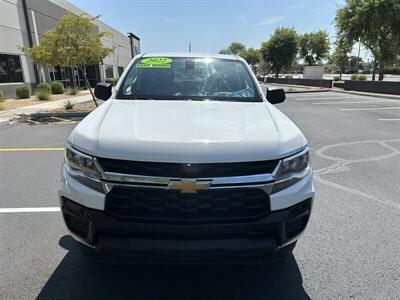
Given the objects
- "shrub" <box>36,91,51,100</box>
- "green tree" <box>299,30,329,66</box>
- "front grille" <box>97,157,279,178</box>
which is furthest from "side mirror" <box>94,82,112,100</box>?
"green tree" <box>299,30,329,66</box>

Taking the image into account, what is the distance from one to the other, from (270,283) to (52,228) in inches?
92.7

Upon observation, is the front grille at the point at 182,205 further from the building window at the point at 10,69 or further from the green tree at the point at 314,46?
the green tree at the point at 314,46

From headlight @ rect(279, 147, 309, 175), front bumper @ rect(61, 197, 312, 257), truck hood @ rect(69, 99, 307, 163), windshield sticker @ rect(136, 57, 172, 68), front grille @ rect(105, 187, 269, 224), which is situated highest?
windshield sticker @ rect(136, 57, 172, 68)

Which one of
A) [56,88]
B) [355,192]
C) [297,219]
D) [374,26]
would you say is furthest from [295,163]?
[374,26]

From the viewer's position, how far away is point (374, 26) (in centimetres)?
2283

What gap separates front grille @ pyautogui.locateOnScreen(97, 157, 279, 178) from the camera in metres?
2.14

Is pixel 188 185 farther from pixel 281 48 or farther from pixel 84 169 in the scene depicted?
pixel 281 48

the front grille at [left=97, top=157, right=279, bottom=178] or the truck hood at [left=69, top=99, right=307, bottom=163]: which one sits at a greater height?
the truck hood at [left=69, top=99, right=307, bottom=163]

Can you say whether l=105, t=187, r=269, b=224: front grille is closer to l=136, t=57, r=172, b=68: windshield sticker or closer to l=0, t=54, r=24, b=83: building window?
l=136, t=57, r=172, b=68: windshield sticker

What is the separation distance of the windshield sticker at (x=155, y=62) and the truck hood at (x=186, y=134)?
105cm

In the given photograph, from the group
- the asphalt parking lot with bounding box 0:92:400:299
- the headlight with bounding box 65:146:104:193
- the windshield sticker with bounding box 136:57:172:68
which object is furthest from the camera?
the windshield sticker with bounding box 136:57:172:68

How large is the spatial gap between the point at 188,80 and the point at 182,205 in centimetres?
192

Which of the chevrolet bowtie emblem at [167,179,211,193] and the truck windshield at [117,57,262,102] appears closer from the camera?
the chevrolet bowtie emblem at [167,179,211,193]

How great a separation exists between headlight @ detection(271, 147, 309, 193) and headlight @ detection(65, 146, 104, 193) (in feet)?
3.82
